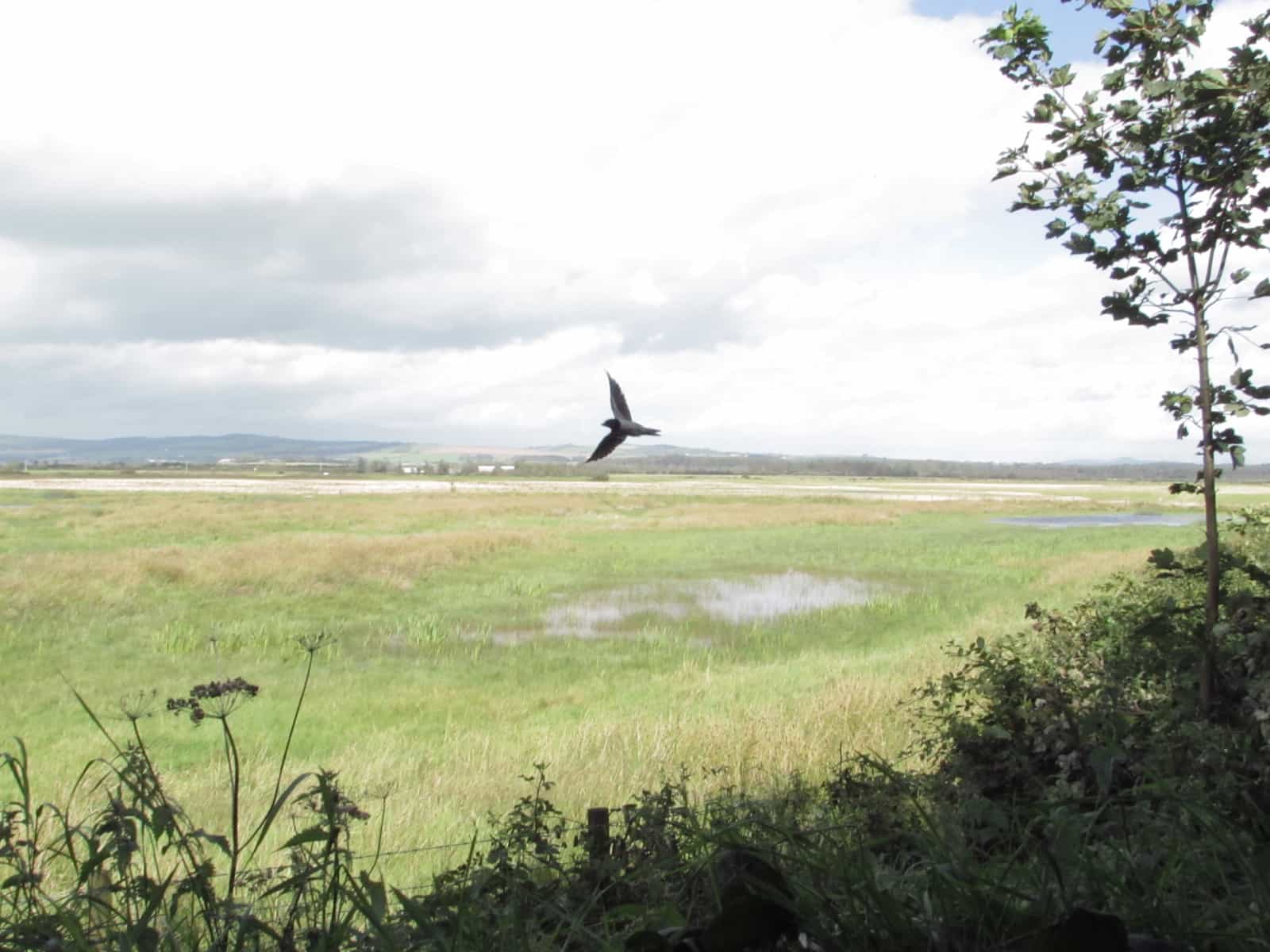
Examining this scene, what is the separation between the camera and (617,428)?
0.94 m

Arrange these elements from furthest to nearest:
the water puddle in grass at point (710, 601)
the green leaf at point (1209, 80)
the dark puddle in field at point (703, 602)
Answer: the water puddle in grass at point (710, 601), the dark puddle in field at point (703, 602), the green leaf at point (1209, 80)

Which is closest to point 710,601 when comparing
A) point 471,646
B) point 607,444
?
point 471,646

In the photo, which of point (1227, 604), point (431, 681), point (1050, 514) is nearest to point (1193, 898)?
point (1227, 604)

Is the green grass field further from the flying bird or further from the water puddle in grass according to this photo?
the flying bird

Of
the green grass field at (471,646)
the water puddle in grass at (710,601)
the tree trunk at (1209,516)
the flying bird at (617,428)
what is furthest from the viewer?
the water puddle in grass at (710,601)

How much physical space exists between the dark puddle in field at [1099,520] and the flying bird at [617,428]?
35202mm

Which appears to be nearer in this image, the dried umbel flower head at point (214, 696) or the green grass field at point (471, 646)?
the dried umbel flower head at point (214, 696)

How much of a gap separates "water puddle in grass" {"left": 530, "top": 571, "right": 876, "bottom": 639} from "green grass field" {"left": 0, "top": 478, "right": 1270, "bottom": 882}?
13.0 inches

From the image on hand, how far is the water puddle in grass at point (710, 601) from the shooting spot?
1597cm

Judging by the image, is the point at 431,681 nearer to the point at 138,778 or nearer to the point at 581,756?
the point at 581,756

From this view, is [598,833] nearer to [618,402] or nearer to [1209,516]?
[618,402]

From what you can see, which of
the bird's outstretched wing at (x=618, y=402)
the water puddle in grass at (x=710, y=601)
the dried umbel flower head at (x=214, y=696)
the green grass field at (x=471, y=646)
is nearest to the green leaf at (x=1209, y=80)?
the green grass field at (x=471, y=646)

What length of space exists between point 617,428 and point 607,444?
3 cm

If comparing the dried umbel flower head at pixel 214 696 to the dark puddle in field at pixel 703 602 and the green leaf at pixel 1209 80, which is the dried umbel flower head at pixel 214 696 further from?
the dark puddle in field at pixel 703 602
